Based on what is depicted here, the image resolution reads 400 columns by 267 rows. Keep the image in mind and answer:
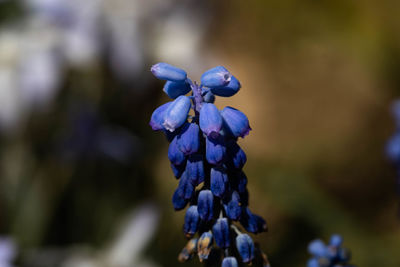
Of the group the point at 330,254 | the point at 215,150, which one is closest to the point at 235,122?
the point at 215,150

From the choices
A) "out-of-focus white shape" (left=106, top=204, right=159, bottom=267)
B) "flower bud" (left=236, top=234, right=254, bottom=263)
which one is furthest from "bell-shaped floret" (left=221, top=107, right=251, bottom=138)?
"out-of-focus white shape" (left=106, top=204, right=159, bottom=267)

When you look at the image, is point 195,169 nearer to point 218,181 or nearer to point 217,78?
point 218,181

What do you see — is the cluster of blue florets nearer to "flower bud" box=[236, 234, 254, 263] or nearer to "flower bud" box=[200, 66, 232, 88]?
"flower bud" box=[236, 234, 254, 263]

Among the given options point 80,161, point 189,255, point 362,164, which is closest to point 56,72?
point 80,161

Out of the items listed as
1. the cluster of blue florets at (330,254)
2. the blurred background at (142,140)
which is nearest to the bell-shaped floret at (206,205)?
the cluster of blue florets at (330,254)

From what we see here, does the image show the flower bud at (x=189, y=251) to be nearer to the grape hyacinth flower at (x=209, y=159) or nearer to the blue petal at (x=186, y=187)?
the grape hyacinth flower at (x=209, y=159)

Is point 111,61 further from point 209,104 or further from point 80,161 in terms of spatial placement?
point 209,104
